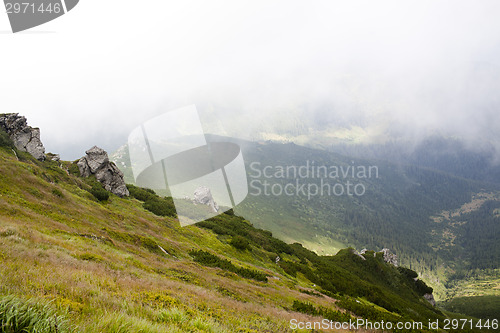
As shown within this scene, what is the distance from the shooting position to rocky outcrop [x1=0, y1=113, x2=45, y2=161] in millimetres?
41188

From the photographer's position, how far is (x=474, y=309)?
15162 cm

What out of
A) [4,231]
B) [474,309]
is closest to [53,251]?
[4,231]

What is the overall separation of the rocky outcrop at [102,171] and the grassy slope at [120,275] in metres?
6.81

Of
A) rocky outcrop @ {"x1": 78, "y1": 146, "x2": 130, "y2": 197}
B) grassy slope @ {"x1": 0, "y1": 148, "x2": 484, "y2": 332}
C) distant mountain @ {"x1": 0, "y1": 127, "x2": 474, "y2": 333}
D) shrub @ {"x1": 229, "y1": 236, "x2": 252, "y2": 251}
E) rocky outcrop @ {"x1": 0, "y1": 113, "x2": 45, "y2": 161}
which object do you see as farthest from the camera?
rocky outcrop @ {"x1": 78, "y1": 146, "x2": 130, "y2": 197}

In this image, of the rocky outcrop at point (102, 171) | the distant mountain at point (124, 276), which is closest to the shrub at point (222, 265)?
the distant mountain at point (124, 276)

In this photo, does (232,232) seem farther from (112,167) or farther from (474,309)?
(474,309)

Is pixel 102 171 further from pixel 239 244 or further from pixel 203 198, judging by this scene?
pixel 203 198

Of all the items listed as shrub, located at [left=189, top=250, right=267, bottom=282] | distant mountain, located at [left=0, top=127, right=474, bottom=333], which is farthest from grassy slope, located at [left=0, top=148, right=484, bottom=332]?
shrub, located at [left=189, top=250, right=267, bottom=282]

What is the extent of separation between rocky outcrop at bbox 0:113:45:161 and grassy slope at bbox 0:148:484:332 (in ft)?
23.7

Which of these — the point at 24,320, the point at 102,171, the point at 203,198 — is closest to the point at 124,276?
the point at 24,320

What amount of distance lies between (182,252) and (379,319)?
19643mm

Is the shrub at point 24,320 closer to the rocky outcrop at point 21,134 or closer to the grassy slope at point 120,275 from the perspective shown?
the grassy slope at point 120,275

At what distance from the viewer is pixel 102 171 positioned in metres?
45.2

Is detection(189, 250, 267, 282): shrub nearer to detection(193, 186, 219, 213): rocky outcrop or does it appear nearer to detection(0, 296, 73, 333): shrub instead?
detection(0, 296, 73, 333): shrub
